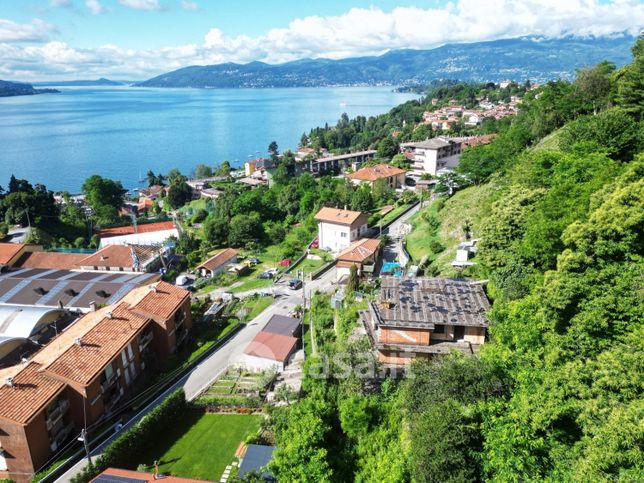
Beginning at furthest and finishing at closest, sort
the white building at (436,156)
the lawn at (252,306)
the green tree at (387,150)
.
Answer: the green tree at (387,150)
the white building at (436,156)
the lawn at (252,306)

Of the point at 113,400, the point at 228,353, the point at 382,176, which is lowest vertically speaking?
the point at 228,353

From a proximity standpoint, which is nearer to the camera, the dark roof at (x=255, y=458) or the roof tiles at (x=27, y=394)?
the dark roof at (x=255, y=458)

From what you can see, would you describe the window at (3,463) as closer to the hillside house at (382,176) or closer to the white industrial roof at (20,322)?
the white industrial roof at (20,322)

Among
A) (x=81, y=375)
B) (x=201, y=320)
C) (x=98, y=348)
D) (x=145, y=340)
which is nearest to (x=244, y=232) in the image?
(x=201, y=320)

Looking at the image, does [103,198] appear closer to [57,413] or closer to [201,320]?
[201,320]

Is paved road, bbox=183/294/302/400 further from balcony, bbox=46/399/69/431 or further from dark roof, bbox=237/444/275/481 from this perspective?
dark roof, bbox=237/444/275/481

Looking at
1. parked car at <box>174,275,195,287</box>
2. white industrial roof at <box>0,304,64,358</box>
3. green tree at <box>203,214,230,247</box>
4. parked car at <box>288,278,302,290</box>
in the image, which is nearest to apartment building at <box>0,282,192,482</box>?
white industrial roof at <box>0,304,64,358</box>

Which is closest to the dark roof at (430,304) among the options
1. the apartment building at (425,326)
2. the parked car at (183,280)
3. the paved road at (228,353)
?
the apartment building at (425,326)

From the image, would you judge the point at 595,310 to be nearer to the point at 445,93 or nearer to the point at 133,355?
the point at 133,355
